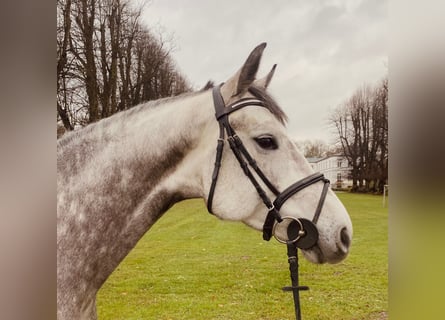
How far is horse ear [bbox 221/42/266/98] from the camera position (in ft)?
4.14

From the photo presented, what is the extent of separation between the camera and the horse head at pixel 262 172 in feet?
4.12

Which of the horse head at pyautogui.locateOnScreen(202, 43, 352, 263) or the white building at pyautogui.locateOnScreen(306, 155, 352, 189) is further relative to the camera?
the white building at pyautogui.locateOnScreen(306, 155, 352, 189)

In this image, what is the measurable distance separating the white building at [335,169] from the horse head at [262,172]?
275 millimetres

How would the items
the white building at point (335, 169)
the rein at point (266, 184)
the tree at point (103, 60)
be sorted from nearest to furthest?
1. the rein at point (266, 184)
2. the white building at point (335, 169)
3. the tree at point (103, 60)

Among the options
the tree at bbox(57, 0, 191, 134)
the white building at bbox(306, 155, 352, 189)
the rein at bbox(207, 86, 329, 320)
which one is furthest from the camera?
the tree at bbox(57, 0, 191, 134)

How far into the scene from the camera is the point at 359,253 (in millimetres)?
1583

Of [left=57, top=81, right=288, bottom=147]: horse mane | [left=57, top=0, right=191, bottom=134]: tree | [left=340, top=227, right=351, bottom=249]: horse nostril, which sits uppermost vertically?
[left=57, top=0, right=191, bottom=134]: tree

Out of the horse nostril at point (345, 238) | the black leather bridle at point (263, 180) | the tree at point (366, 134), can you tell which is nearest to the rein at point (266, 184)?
the black leather bridle at point (263, 180)

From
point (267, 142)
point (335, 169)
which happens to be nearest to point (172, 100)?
point (267, 142)

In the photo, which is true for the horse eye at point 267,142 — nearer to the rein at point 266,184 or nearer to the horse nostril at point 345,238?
the rein at point 266,184

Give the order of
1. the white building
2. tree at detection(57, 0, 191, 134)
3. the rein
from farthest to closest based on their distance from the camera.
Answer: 1. tree at detection(57, 0, 191, 134)
2. the white building
3. the rein

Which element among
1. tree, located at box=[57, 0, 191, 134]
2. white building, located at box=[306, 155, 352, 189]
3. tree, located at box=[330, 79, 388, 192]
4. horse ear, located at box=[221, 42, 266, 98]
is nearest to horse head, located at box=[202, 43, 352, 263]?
horse ear, located at box=[221, 42, 266, 98]

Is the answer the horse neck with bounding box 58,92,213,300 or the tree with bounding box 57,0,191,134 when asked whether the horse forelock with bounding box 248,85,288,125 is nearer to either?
the horse neck with bounding box 58,92,213,300

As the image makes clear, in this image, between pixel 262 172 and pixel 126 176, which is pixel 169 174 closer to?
pixel 126 176
